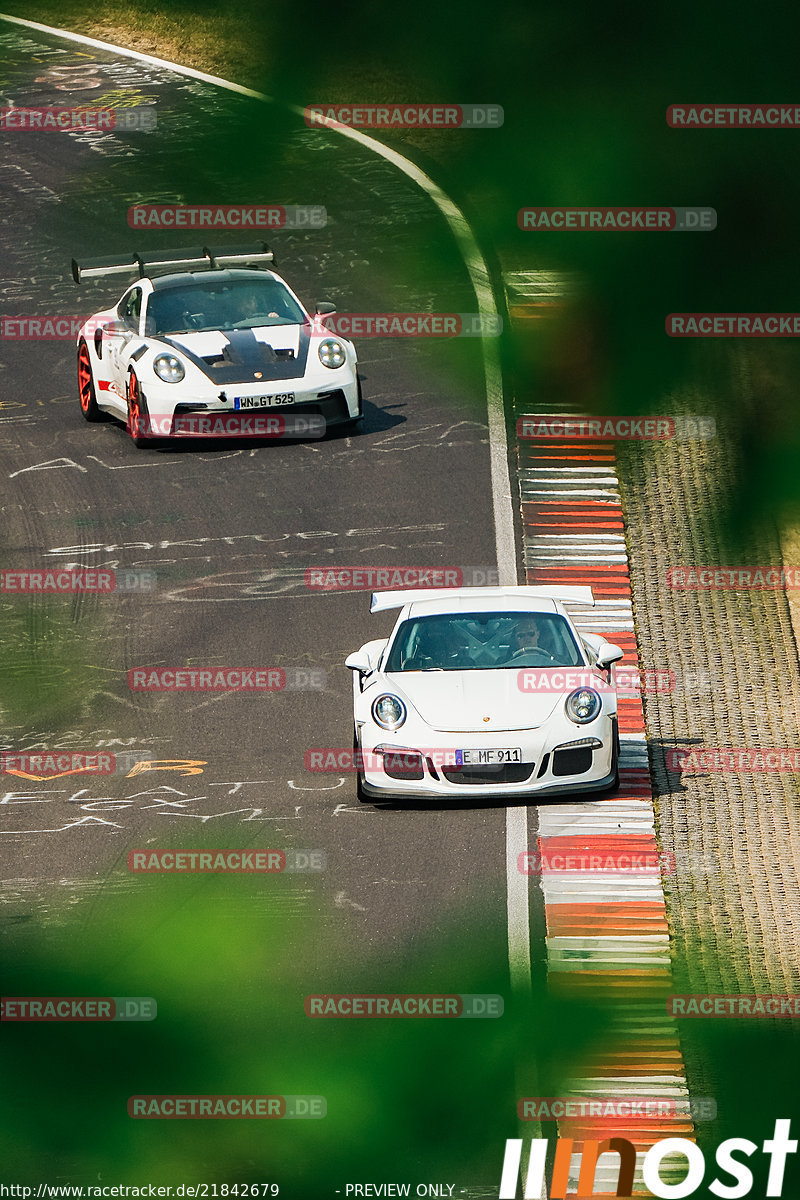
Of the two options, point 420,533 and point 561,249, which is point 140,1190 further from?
point 420,533

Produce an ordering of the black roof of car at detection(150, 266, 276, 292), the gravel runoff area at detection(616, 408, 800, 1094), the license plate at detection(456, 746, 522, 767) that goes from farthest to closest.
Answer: the black roof of car at detection(150, 266, 276, 292), the license plate at detection(456, 746, 522, 767), the gravel runoff area at detection(616, 408, 800, 1094)

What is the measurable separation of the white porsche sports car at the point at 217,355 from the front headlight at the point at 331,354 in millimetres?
10

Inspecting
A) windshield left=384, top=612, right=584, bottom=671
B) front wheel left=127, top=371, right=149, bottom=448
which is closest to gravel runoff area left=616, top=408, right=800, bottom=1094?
windshield left=384, top=612, right=584, bottom=671

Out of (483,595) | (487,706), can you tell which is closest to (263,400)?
(483,595)

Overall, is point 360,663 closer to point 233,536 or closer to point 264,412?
point 233,536

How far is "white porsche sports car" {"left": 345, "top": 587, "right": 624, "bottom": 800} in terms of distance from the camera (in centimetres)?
1043

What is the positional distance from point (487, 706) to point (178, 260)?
8.03m

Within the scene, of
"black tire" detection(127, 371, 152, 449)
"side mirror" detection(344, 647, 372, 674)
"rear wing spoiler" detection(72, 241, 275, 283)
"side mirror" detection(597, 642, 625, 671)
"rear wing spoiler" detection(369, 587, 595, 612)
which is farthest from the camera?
"black tire" detection(127, 371, 152, 449)

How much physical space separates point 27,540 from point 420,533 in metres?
4.05

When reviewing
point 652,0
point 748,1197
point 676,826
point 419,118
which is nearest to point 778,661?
point 676,826

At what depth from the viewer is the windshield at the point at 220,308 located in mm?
16969

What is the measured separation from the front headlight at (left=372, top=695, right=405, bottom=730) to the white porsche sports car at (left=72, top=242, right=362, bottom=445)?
627 centimetres

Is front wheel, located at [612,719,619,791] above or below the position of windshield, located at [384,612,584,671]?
below

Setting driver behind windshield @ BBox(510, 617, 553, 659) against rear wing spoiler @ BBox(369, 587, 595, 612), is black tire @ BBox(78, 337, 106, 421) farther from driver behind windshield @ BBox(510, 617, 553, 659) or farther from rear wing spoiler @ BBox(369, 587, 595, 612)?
driver behind windshield @ BBox(510, 617, 553, 659)
